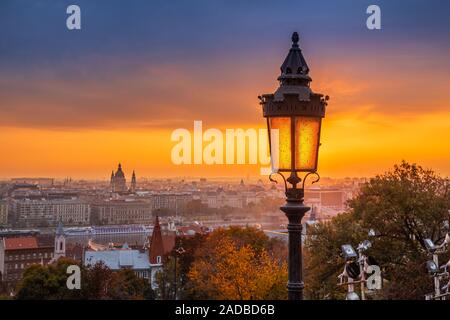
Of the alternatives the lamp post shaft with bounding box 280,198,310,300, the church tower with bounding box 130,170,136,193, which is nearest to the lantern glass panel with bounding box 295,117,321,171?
the lamp post shaft with bounding box 280,198,310,300

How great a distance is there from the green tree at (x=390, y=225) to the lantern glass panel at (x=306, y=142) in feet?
32.9

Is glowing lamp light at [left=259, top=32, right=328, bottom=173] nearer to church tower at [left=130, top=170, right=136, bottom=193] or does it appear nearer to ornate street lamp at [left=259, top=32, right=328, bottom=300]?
ornate street lamp at [left=259, top=32, right=328, bottom=300]

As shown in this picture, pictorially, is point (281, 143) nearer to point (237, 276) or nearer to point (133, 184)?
point (237, 276)

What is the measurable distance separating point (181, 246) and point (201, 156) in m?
25.2

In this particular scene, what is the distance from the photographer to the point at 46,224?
220 feet

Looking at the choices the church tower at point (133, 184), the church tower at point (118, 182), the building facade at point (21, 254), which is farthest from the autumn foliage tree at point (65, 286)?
the church tower at point (133, 184)

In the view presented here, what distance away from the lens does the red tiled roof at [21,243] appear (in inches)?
1748

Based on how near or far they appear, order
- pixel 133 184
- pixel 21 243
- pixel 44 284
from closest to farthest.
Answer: pixel 44 284 → pixel 21 243 → pixel 133 184

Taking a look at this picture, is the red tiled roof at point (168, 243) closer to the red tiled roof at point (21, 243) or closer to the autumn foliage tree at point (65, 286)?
the red tiled roof at point (21, 243)

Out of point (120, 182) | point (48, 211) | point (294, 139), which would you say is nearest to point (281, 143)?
point (294, 139)

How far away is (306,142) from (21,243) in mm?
46189

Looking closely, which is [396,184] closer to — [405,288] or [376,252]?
[376,252]

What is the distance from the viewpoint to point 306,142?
2896 millimetres
